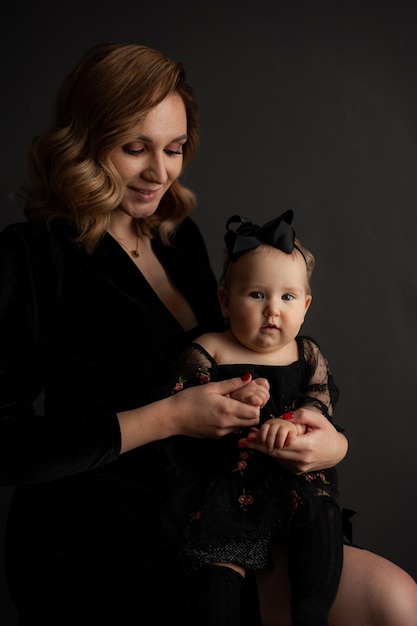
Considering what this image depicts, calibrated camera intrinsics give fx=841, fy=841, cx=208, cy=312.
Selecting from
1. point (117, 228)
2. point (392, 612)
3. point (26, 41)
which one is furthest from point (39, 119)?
point (392, 612)

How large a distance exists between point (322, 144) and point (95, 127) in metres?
1.37

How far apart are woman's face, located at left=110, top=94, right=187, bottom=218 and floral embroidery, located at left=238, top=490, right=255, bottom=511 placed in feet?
2.77

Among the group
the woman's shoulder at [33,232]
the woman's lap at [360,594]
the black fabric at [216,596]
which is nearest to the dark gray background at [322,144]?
the woman's shoulder at [33,232]

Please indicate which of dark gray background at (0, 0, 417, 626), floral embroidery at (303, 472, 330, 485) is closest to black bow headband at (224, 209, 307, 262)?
floral embroidery at (303, 472, 330, 485)

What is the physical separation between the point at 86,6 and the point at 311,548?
223 centimetres

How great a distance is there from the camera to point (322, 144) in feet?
11.0

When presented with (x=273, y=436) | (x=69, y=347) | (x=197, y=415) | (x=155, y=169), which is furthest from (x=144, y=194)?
(x=273, y=436)

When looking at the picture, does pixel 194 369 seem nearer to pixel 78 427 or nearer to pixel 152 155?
pixel 78 427

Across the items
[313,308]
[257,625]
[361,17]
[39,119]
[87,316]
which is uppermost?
[361,17]

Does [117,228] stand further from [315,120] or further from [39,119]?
[315,120]

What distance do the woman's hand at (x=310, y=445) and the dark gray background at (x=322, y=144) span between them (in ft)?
4.34

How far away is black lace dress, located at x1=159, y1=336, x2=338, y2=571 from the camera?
6.64 feet

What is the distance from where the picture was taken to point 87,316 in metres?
2.24

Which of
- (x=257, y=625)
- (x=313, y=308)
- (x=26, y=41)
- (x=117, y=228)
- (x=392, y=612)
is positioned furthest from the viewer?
(x=313, y=308)
